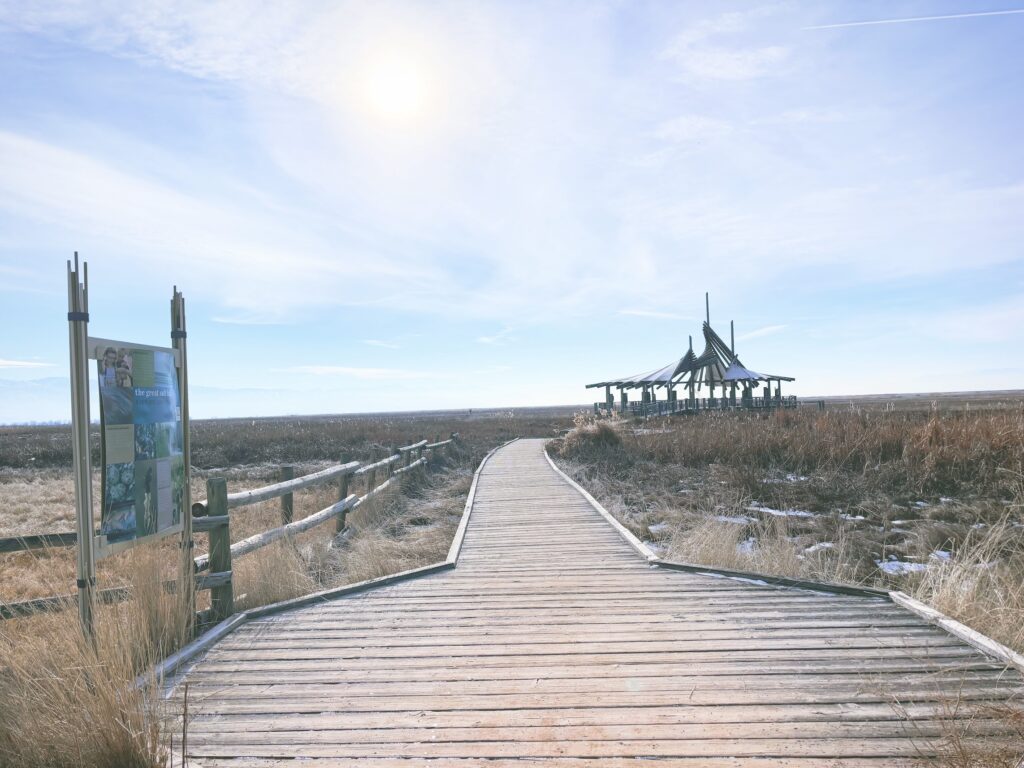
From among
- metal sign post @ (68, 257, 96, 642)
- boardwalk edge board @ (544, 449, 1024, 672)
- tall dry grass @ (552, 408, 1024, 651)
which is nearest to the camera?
metal sign post @ (68, 257, 96, 642)

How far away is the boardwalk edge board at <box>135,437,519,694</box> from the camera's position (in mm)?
3537

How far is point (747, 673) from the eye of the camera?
3457 mm

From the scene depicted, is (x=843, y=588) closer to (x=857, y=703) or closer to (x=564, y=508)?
(x=857, y=703)

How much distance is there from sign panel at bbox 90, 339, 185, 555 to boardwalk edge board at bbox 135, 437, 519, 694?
2.51 feet

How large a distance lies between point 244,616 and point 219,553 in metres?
0.51

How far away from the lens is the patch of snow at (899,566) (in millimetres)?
6574

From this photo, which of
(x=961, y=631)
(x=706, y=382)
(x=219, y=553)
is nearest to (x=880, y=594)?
(x=961, y=631)

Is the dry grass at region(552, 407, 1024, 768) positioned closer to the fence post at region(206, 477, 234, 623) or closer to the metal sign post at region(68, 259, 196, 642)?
the fence post at region(206, 477, 234, 623)

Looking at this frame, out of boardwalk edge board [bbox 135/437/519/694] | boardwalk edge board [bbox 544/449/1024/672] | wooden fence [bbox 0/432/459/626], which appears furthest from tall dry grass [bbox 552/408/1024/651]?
wooden fence [bbox 0/432/459/626]

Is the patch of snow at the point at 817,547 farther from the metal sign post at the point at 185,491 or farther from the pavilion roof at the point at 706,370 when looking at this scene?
the pavilion roof at the point at 706,370

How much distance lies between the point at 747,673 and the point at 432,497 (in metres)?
9.45

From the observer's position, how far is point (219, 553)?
4.74m

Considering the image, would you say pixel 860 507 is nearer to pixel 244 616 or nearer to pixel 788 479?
pixel 788 479

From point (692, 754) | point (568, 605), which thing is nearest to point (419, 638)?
point (568, 605)
